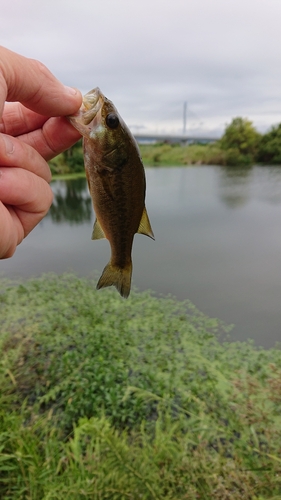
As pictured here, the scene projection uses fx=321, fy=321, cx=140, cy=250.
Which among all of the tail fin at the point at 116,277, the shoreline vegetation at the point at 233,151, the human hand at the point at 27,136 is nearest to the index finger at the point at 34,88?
the human hand at the point at 27,136

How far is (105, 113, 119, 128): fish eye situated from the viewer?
4.02 feet

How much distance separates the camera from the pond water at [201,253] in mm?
6562

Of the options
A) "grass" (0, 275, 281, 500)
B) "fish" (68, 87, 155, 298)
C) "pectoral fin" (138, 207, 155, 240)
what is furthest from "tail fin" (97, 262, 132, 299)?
"grass" (0, 275, 281, 500)

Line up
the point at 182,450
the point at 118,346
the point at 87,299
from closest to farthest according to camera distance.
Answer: the point at 182,450 → the point at 118,346 → the point at 87,299

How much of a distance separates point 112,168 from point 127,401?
310 centimetres

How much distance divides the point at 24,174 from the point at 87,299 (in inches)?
195

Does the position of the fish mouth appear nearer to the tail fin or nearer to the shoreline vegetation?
the tail fin

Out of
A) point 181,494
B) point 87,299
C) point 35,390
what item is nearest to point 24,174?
point 181,494

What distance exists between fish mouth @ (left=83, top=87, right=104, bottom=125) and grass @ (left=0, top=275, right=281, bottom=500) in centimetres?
202

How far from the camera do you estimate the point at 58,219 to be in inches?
503

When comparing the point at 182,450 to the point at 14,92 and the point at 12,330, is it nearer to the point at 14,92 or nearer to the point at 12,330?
the point at 14,92

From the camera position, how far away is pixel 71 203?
15484mm

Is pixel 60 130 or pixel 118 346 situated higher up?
pixel 60 130

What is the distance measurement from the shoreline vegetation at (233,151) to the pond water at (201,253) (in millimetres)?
12358
